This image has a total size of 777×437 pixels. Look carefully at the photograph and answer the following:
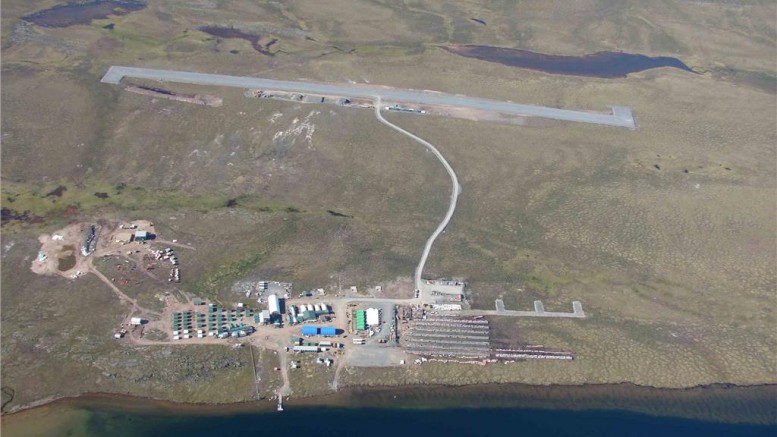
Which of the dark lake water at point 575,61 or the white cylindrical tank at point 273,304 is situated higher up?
the dark lake water at point 575,61

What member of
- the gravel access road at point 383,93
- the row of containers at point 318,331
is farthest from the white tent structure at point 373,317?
the gravel access road at point 383,93

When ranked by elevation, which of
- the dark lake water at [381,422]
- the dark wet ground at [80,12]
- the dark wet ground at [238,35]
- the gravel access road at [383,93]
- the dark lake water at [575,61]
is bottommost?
the dark lake water at [381,422]

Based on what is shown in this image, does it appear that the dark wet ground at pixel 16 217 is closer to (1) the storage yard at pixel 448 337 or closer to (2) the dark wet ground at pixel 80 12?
(1) the storage yard at pixel 448 337

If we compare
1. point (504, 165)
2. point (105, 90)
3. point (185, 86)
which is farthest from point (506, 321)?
point (105, 90)

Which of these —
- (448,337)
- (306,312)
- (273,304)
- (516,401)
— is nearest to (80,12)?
(273,304)

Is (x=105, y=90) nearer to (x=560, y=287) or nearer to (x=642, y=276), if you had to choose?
(x=560, y=287)
